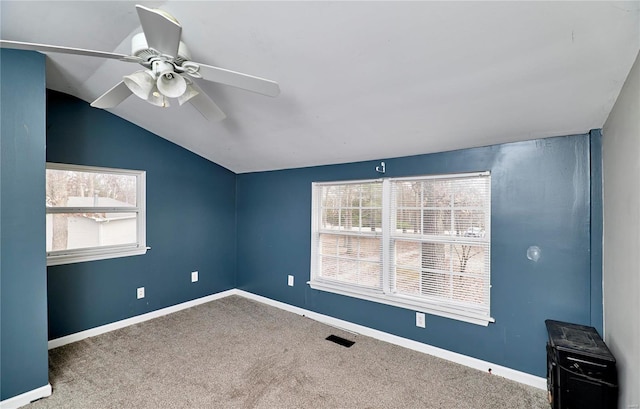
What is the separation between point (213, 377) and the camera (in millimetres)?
2316

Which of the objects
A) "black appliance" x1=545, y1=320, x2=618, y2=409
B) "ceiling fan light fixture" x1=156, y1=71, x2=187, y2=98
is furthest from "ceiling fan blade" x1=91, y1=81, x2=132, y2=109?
"black appliance" x1=545, y1=320, x2=618, y2=409

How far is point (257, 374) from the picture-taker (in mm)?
2359

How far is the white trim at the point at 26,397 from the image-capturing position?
1.94 metres

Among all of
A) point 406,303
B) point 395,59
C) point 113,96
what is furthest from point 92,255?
point 395,59

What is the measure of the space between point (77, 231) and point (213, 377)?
2117mm

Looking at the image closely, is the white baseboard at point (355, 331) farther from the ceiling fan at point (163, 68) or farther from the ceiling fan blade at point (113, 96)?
the ceiling fan at point (163, 68)

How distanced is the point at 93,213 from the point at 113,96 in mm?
1867

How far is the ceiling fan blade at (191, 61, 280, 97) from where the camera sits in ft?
4.77

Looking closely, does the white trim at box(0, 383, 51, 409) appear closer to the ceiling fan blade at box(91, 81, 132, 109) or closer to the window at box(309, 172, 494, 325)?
the ceiling fan blade at box(91, 81, 132, 109)

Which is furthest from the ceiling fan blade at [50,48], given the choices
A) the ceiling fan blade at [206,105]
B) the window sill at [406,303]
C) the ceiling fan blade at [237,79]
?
the window sill at [406,303]

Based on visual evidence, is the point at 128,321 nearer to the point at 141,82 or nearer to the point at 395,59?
the point at 141,82

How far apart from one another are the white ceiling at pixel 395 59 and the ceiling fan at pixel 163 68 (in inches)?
13.2

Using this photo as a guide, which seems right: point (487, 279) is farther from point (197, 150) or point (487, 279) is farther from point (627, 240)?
point (197, 150)

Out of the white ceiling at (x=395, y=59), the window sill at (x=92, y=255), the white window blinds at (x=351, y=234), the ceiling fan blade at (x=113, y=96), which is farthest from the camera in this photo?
the white window blinds at (x=351, y=234)
